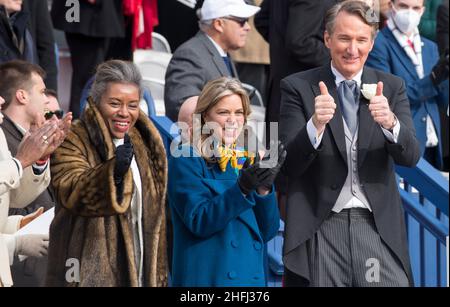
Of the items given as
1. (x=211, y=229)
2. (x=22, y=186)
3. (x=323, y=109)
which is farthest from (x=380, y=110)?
(x=22, y=186)

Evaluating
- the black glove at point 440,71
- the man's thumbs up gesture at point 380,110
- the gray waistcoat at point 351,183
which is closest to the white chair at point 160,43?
the black glove at point 440,71

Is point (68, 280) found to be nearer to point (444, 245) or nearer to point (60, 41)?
point (444, 245)

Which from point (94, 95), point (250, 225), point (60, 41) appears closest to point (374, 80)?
point (250, 225)

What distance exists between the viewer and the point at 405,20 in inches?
355

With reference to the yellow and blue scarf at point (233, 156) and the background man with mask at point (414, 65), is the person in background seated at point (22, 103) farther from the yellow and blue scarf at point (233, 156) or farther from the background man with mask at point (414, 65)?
the background man with mask at point (414, 65)

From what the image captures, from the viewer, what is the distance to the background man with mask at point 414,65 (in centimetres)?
887

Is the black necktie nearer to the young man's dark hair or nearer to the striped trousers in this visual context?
the young man's dark hair

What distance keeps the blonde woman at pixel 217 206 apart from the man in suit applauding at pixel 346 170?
17 cm

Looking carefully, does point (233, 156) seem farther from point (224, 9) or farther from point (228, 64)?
point (224, 9)

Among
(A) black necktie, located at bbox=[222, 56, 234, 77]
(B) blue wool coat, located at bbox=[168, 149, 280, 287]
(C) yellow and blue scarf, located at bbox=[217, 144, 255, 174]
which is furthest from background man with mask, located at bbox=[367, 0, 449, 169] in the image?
(B) blue wool coat, located at bbox=[168, 149, 280, 287]

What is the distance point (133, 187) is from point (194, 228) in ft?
1.18

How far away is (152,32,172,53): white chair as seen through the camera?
10.7 meters

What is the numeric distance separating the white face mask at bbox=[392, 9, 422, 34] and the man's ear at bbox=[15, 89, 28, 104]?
301cm

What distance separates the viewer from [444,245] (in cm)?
812
